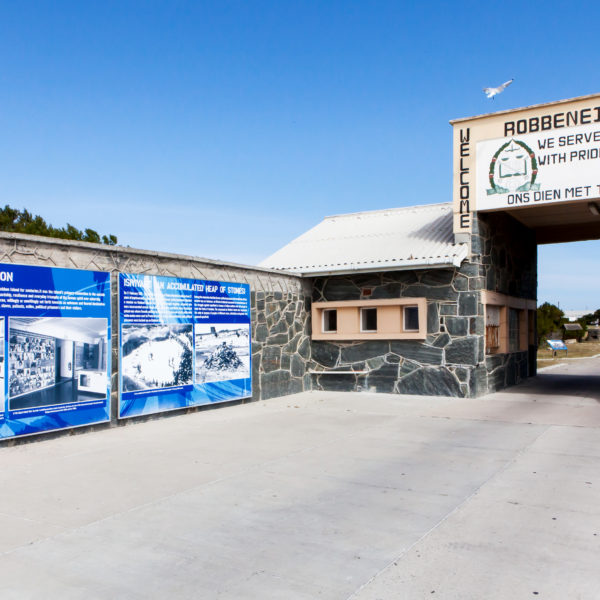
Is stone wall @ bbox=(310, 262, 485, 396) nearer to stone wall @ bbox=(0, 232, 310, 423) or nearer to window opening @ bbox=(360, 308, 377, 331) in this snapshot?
window opening @ bbox=(360, 308, 377, 331)

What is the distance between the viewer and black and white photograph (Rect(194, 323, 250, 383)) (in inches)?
472

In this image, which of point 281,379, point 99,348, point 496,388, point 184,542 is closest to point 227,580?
point 184,542

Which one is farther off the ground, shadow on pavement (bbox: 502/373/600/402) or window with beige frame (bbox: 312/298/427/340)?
window with beige frame (bbox: 312/298/427/340)

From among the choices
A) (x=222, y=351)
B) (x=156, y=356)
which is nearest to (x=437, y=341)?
(x=222, y=351)

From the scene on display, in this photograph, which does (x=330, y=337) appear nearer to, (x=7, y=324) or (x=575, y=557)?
(x=7, y=324)

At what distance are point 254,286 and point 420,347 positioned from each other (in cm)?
423

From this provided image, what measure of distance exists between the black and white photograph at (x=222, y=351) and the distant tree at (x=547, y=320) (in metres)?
36.5

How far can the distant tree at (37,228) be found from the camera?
29.5m

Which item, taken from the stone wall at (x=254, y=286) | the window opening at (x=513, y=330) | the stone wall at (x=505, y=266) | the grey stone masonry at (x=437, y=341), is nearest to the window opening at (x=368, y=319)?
the grey stone masonry at (x=437, y=341)

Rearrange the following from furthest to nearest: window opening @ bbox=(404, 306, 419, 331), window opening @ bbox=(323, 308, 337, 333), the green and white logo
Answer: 1. window opening @ bbox=(323, 308, 337, 333)
2. window opening @ bbox=(404, 306, 419, 331)
3. the green and white logo

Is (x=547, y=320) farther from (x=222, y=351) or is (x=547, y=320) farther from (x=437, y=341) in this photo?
(x=222, y=351)

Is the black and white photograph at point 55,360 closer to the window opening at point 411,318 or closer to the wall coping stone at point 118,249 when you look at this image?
the wall coping stone at point 118,249

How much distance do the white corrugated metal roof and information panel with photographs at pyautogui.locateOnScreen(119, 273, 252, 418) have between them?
3391mm

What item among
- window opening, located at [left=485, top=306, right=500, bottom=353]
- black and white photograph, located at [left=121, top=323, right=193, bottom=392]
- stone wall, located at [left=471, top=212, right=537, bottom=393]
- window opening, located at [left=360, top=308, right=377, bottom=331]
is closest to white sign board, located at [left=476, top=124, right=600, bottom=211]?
stone wall, located at [left=471, top=212, right=537, bottom=393]
